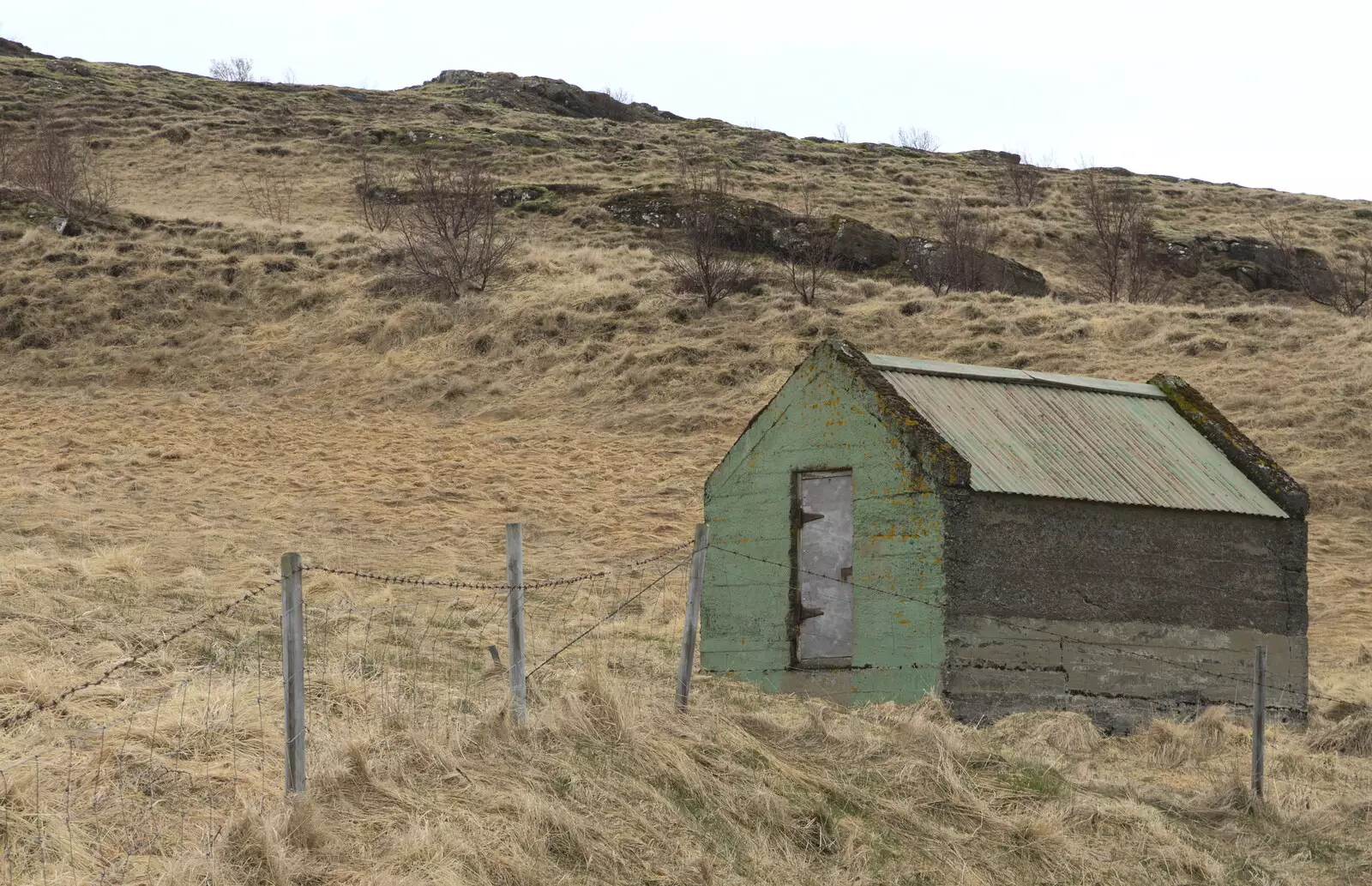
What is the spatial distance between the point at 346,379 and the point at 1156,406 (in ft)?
59.3

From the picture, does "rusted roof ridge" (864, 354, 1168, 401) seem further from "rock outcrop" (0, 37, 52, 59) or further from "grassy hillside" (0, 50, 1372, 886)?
"rock outcrop" (0, 37, 52, 59)

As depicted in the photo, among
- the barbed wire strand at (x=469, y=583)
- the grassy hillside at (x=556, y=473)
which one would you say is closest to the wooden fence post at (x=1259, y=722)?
the grassy hillside at (x=556, y=473)

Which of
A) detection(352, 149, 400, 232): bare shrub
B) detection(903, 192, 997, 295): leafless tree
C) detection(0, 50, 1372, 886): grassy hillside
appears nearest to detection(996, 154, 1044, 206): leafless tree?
detection(0, 50, 1372, 886): grassy hillside

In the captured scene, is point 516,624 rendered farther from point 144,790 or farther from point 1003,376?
point 1003,376

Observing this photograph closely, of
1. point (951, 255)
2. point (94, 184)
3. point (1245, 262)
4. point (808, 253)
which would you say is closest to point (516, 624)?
point (808, 253)

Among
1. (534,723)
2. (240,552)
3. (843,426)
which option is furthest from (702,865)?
(240,552)

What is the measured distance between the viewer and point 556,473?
77.4 ft

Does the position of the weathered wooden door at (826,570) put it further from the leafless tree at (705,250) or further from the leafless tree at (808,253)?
the leafless tree at (705,250)

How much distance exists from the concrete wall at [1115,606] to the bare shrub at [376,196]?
31.9 metres

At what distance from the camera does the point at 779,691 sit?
11.9 metres

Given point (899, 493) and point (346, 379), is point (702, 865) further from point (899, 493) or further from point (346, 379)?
point (346, 379)

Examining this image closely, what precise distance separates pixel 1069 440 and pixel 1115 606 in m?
1.53

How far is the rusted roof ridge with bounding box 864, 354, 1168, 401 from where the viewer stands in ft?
41.0

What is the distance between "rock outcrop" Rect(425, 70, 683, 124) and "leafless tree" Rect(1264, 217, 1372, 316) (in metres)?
37.3
